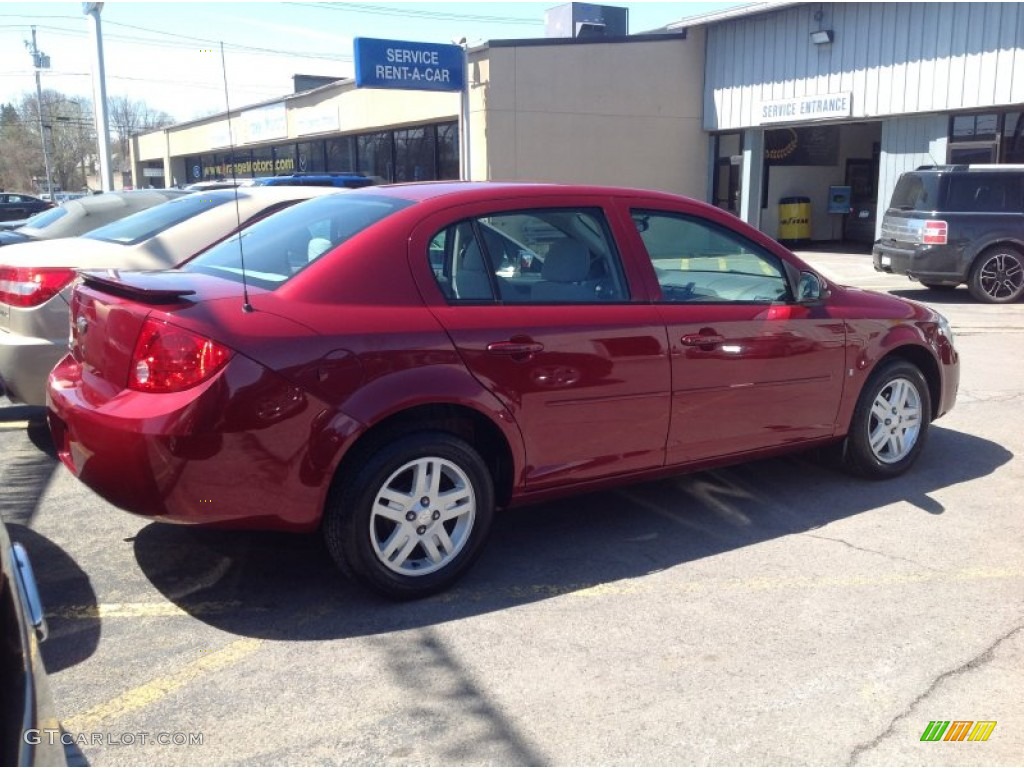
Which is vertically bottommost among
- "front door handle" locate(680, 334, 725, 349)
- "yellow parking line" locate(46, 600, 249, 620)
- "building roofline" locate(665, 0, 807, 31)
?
"yellow parking line" locate(46, 600, 249, 620)

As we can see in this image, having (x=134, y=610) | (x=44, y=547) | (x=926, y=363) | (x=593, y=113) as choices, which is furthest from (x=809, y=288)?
(x=593, y=113)

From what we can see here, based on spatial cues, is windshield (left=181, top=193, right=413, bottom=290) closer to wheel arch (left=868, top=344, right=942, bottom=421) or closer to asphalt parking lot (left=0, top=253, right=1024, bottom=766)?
asphalt parking lot (left=0, top=253, right=1024, bottom=766)

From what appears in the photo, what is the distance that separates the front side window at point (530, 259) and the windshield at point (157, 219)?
2.99m

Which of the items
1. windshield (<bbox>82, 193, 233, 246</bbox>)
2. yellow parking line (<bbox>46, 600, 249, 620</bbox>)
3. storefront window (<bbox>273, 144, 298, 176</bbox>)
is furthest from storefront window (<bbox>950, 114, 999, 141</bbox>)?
storefront window (<bbox>273, 144, 298, 176</bbox>)

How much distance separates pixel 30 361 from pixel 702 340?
3.59 m

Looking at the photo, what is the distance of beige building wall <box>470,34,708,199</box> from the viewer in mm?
20875

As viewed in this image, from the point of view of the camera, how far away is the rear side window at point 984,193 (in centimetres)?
1334

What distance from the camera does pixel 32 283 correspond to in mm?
5340

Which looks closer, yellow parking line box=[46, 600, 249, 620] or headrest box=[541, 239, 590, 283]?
yellow parking line box=[46, 600, 249, 620]

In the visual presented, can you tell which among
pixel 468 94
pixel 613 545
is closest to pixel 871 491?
pixel 613 545

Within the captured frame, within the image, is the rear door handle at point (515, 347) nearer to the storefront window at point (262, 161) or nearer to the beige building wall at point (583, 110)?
the beige building wall at point (583, 110)

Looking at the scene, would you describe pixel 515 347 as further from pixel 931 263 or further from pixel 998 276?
pixel 998 276

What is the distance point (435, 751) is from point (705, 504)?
2579mm

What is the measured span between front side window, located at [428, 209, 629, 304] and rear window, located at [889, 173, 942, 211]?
10700 mm
